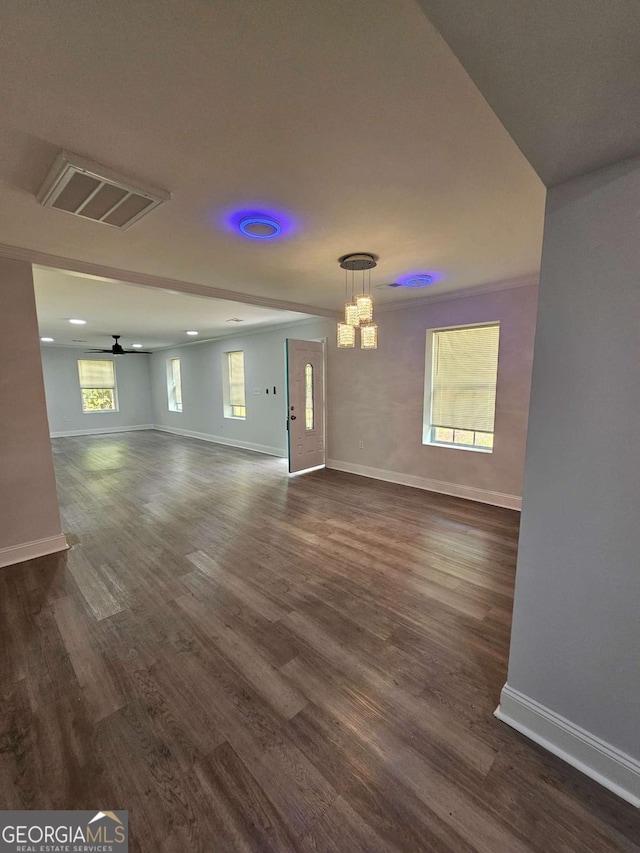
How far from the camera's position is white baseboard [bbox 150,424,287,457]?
22.0ft

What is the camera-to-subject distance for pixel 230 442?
7.71 meters

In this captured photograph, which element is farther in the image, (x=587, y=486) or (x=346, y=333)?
(x=346, y=333)

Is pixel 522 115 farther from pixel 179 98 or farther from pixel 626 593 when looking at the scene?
pixel 626 593

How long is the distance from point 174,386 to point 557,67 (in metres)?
9.81

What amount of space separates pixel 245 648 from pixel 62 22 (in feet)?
8.48

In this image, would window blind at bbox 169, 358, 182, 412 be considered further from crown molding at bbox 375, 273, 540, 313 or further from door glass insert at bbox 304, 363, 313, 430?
crown molding at bbox 375, 273, 540, 313

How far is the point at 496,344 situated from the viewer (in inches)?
153

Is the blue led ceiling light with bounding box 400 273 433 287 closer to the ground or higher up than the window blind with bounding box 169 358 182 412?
higher up

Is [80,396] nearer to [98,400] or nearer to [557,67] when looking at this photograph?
[98,400]

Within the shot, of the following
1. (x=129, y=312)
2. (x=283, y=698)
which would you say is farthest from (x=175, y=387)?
(x=283, y=698)

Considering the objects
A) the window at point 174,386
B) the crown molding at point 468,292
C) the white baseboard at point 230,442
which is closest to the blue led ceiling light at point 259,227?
the crown molding at point 468,292

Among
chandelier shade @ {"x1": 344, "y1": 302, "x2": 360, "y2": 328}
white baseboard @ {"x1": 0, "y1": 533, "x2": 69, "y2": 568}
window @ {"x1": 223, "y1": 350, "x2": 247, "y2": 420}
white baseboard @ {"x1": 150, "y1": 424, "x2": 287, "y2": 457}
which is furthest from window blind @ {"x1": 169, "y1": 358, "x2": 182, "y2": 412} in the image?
chandelier shade @ {"x1": 344, "y1": 302, "x2": 360, "y2": 328}

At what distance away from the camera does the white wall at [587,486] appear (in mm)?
1108

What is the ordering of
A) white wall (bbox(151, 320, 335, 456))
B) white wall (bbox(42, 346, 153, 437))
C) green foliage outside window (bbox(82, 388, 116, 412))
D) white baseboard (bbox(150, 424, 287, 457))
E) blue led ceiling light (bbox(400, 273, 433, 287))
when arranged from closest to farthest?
blue led ceiling light (bbox(400, 273, 433, 287)), white wall (bbox(151, 320, 335, 456)), white baseboard (bbox(150, 424, 287, 457)), white wall (bbox(42, 346, 153, 437)), green foliage outside window (bbox(82, 388, 116, 412))
